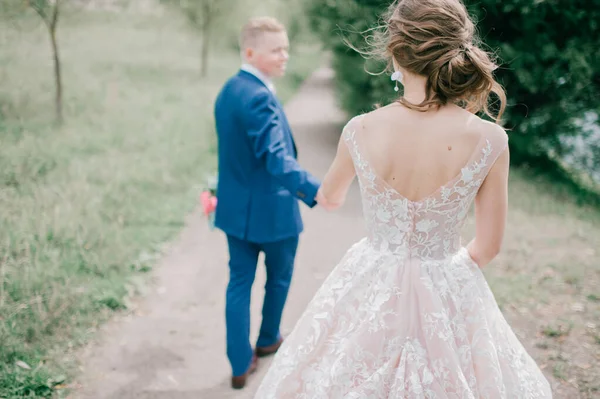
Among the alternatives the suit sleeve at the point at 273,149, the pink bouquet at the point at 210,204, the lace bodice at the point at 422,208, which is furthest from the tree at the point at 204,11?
the lace bodice at the point at 422,208

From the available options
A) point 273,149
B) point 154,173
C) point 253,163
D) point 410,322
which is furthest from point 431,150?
point 154,173

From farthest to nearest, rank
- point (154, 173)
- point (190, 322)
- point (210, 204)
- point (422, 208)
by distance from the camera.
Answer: point (154, 173) < point (190, 322) < point (210, 204) < point (422, 208)

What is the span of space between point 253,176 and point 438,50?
159 cm

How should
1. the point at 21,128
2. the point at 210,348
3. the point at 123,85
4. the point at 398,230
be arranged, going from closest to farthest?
the point at 398,230 < the point at 210,348 < the point at 21,128 < the point at 123,85

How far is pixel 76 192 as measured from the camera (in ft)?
19.1

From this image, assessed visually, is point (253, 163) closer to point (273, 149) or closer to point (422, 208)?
point (273, 149)

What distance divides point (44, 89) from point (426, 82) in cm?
1014

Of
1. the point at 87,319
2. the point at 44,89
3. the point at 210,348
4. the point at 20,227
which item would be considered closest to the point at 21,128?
the point at 44,89

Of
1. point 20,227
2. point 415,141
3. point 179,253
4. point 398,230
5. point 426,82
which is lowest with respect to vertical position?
point 179,253

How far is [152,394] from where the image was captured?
10.8 ft

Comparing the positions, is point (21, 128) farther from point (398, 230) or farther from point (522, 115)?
point (522, 115)

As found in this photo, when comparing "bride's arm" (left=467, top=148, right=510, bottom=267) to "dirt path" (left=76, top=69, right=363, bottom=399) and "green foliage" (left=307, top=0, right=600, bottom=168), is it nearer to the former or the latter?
"dirt path" (left=76, top=69, right=363, bottom=399)

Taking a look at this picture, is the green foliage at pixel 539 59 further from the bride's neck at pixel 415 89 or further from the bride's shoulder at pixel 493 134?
the bride's shoulder at pixel 493 134

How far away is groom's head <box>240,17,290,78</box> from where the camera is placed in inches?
121
